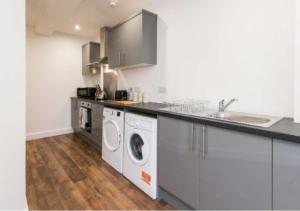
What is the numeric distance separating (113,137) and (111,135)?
0.07 m

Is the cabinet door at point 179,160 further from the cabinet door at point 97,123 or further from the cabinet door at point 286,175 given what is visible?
the cabinet door at point 97,123

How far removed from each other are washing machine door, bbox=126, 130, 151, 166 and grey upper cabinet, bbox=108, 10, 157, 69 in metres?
1.10

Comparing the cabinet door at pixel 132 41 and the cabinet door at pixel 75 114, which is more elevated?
the cabinet door at pixel 132 41

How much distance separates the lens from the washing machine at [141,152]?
6.38ft

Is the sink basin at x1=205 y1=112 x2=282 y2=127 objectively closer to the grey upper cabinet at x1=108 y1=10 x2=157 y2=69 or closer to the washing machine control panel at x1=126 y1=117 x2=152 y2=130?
the washing machine control panel at x1=126 y1=117 x2=152 y2=130

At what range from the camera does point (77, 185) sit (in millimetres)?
2195

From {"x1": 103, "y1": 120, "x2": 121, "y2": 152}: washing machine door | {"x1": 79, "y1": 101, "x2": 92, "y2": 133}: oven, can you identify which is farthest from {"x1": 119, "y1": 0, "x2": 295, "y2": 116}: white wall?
{"x1": 79, "y1": 101, "x2": 92, "y2": 133}: oven

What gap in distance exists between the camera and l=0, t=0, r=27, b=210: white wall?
4.83ft

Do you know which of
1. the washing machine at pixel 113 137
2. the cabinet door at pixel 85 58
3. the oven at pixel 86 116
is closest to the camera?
the washing machine at pixel 113 137

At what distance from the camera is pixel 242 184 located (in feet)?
4.12

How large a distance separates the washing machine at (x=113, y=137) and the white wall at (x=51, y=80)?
222 cm

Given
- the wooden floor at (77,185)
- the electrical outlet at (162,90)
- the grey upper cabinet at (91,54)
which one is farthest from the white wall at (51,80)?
the electrical outlet at (162,90)

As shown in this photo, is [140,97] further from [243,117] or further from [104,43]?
[243,117]

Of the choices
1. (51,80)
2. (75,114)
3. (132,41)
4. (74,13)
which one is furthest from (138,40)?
(51,80)
